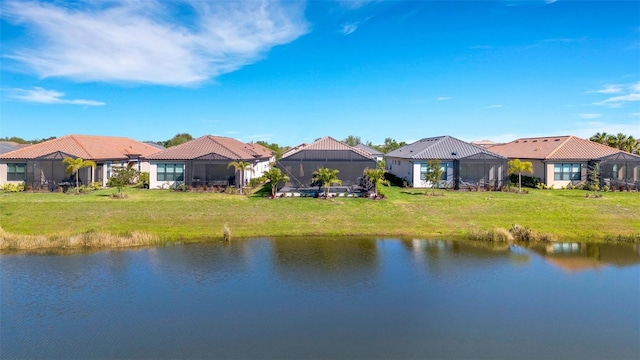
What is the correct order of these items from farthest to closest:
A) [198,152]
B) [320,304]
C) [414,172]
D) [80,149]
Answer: [414,172] → [198,152] → [80,149] → [320,304]

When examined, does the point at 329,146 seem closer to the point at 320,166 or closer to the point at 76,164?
→ the point at 320,166

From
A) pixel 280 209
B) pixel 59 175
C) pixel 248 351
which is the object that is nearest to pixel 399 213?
pixel 280 209

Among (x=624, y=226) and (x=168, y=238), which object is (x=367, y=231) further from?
(x=624, y=226)

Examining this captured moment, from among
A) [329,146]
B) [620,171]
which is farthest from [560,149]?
[329,146]

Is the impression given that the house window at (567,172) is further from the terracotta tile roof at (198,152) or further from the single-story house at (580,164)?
the terracotta tile roof at (198,152)

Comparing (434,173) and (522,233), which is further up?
(434,173)

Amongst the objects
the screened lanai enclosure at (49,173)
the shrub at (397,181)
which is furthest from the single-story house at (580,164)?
the screened lanai enclosure at (49,173)

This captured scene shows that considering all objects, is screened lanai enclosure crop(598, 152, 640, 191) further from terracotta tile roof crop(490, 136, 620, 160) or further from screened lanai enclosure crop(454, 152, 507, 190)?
screened lanai enclosure crop(454, 152, 507, 190)
